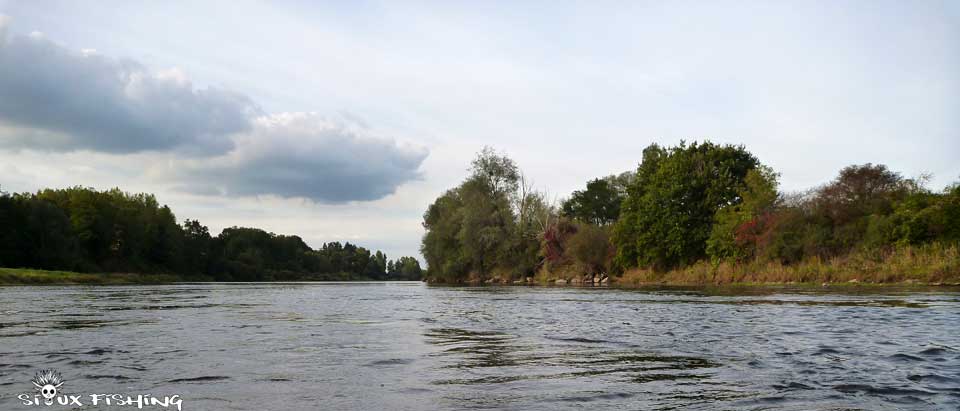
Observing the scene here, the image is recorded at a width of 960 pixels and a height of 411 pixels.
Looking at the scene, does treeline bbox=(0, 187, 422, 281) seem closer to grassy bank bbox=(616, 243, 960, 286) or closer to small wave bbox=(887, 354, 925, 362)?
grassy bank bbox=(616, 243, 960, 286)

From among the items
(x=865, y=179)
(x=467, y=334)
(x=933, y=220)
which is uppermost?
(x=865, y=179)

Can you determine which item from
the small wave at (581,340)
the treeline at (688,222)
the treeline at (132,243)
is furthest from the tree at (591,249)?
the treeline at (132,243)

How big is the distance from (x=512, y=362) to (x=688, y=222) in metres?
50.4

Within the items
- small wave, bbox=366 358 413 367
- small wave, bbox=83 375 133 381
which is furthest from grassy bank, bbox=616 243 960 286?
small wave, bbox=83 375 133 381

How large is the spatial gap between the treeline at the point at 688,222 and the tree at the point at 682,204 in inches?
3.7

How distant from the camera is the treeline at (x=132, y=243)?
3310 inches

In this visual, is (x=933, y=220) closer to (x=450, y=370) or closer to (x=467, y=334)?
(x=467, y=334)

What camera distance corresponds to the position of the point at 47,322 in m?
14.4

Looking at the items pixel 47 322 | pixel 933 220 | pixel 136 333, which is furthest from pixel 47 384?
pixel 933 220

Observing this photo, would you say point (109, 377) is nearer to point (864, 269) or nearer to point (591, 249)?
point (864, 269)

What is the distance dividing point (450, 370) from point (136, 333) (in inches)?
295

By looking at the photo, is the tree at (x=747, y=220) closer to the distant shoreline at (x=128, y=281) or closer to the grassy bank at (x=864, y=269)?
the grassy bank at (x=864, y=269)

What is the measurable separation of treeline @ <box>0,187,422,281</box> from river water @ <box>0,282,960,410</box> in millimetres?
84255

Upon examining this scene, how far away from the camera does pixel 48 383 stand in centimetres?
647
